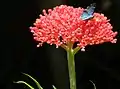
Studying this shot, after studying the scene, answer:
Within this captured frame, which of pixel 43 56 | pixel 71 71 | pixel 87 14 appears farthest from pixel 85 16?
pixel 43 56

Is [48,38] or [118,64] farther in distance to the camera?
[118,64]

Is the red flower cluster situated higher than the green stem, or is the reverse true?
the red flower cluster

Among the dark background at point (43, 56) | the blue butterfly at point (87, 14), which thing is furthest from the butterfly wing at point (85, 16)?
the dark background at point (43, 56)

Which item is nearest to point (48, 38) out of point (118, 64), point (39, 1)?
point (39, 1)

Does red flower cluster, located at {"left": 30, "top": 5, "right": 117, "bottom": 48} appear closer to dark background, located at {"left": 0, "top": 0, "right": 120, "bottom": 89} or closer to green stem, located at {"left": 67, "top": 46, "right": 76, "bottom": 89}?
green stem, located at {"left": 67, "top": 46, "right": 76, "bottom": 89}

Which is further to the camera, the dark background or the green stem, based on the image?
the dark background

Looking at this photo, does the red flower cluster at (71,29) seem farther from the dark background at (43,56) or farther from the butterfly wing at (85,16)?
the dark background at (43,56)

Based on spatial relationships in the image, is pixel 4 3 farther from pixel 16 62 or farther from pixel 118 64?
pixel 118 64

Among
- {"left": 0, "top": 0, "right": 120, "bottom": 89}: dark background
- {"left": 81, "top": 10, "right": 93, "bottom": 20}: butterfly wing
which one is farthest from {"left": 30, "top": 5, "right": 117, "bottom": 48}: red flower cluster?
{"left": 0, "top": 0, "right": 120, "bottom": 89}: dark background
